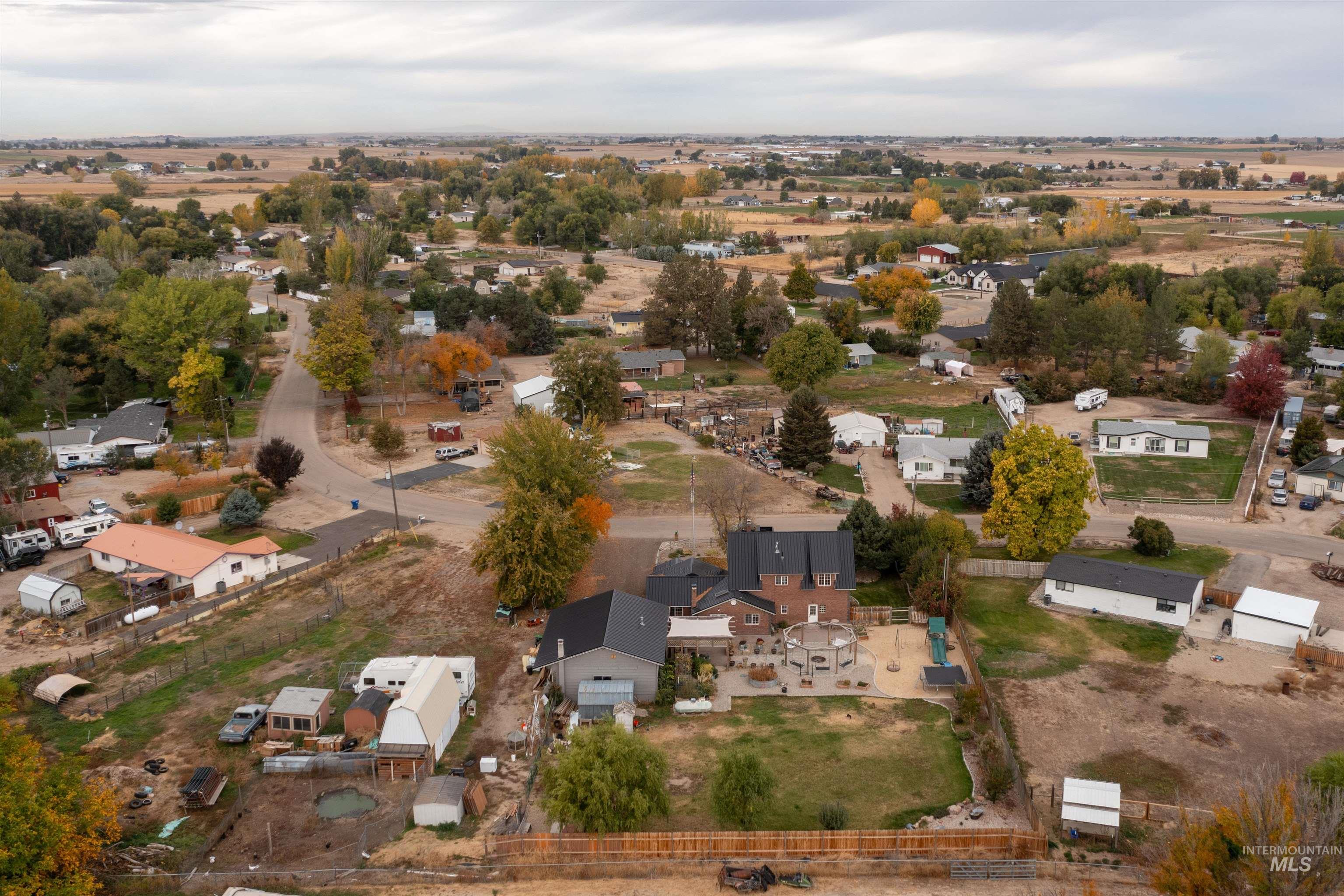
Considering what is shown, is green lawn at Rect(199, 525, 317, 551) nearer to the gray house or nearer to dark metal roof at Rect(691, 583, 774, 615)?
the gray house

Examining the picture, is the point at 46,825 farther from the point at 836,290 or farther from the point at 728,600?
the point at 836,290

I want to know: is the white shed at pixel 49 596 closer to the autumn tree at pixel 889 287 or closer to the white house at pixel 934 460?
the white house at pixel 934 460

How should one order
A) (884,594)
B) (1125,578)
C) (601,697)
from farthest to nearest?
(884,594) < (1125,578) < (601,697)

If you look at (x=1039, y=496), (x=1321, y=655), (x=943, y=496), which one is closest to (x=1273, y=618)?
(x=1321, y=655)

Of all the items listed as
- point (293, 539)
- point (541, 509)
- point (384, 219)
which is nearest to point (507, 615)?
point (541, 509)

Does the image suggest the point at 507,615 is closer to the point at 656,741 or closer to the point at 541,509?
the point at 541,509
